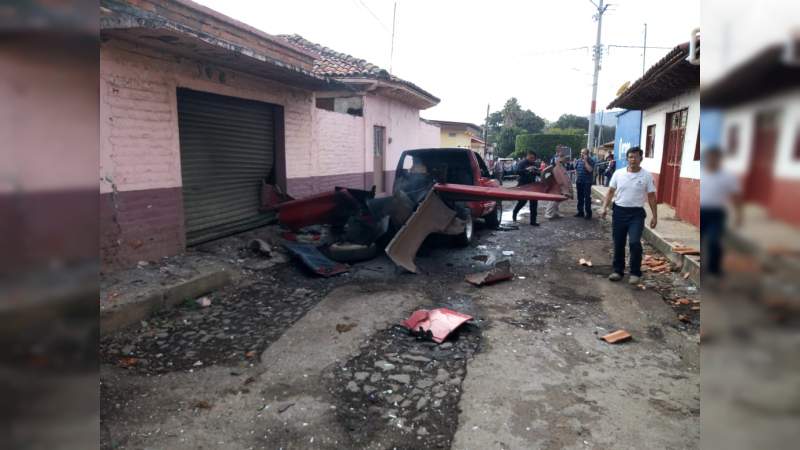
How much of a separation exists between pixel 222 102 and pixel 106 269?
319 cm

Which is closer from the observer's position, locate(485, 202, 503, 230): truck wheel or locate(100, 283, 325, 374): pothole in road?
locate(100, 283, 325, 374): pothole in road

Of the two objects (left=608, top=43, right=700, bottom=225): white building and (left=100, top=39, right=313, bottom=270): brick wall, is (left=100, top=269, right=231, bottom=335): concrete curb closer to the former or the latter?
(left=100, top=39, right=313, bottom=270): brick wall

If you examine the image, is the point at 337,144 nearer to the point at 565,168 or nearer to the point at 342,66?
the point at 342,66

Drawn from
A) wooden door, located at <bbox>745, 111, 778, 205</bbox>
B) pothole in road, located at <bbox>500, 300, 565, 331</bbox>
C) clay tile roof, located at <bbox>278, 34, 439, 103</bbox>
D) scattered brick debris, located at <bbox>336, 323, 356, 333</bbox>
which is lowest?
scattered brick debris, located at <bbox>336, 323, 356, 333</bbox>

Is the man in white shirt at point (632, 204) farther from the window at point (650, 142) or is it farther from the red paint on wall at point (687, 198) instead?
the window at point (650, 142)

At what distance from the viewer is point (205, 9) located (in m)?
6.77

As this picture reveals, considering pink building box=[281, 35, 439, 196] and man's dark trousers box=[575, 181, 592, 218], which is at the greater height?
pink building box=[281, 35, 439, 196]

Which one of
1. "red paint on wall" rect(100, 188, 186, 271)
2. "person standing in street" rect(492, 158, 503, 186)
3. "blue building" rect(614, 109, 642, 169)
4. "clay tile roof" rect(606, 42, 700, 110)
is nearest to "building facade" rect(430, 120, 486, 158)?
"person standing in street" rect(492, 158, 503, 186)

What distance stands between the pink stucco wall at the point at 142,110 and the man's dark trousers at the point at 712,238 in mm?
5690

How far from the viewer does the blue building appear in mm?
15121

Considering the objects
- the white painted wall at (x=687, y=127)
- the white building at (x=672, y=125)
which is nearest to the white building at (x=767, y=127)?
the white painted wall at (x=687, y=127)

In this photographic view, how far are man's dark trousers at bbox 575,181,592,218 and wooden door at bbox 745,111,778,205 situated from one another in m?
10.8

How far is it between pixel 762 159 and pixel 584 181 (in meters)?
10.8

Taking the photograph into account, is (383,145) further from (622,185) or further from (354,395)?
(354,395)
